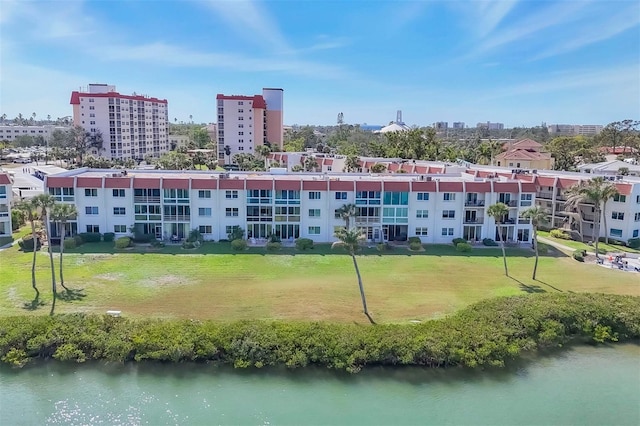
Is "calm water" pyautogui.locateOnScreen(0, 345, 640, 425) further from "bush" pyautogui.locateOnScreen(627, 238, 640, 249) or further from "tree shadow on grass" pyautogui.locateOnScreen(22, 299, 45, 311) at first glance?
"bush" pyautogui.locateOnScreen(627, 238, 640, 249)

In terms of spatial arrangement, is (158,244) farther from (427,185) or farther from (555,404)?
(555,404)

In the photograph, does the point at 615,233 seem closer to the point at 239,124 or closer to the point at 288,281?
the point at 288,281

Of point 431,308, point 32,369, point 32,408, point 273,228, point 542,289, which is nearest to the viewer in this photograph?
point 32,408

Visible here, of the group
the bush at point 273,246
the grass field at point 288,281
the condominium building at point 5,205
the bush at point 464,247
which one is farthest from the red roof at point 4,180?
the bush at point 464,247

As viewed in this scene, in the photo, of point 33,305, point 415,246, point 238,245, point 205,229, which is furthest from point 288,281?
point 33,305

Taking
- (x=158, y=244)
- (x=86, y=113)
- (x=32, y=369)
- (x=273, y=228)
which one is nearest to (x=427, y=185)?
(x=273, y=228)

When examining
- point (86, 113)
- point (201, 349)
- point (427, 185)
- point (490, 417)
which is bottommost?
point (490, 417)

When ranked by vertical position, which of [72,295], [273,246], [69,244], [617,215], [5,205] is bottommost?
[72,295]
